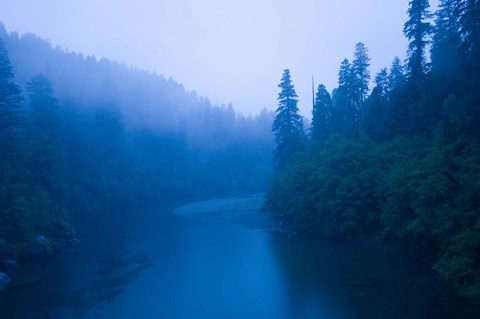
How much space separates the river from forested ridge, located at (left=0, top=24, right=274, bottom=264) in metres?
5.32

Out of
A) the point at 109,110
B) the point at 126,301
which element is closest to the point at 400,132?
the point at 126,301

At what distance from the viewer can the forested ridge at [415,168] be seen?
62.9 feet

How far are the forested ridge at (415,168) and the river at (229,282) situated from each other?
1954mm

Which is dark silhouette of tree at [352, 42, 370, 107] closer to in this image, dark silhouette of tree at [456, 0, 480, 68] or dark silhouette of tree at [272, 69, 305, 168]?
dark silhouette of tree at [272, 69, 305, 168]

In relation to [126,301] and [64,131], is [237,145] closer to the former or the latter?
[64,131]

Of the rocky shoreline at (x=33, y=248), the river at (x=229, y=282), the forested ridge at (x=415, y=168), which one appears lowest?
the river at (x=229, y=282)

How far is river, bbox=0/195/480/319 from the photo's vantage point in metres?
18.1

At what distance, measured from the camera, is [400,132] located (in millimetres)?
34656

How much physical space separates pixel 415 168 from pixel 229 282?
14059 mm

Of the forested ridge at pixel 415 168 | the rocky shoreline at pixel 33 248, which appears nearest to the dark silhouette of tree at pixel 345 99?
the forested ridge at pixel 415 168

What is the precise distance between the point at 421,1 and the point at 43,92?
147 feet

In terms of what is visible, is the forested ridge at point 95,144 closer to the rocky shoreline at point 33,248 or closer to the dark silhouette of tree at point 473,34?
the rocky shoreline at point 33,248

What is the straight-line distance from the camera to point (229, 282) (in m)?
23.0

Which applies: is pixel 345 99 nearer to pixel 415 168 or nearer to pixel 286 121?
pixel 286 121
